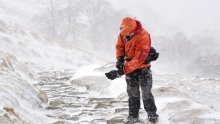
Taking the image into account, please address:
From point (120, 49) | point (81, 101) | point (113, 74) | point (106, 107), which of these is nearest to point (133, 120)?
point (113, 74)

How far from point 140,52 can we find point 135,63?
0.24 meters

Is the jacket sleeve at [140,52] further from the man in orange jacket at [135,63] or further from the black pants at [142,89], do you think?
the black pants at [142,89]

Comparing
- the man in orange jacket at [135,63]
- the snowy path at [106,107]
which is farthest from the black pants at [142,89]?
the snowy path at [106,107]

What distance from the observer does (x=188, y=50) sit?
7194cm

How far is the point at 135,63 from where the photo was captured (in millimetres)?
6902

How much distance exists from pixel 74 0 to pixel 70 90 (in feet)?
212

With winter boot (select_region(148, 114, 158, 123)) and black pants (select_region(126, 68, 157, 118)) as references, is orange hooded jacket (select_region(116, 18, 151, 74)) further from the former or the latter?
winter boot (select_region(148, 114, 158, 123))

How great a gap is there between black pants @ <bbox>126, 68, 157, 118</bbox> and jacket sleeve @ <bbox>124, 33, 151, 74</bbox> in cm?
20

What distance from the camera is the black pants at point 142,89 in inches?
280

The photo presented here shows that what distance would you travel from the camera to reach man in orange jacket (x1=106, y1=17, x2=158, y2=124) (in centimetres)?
688

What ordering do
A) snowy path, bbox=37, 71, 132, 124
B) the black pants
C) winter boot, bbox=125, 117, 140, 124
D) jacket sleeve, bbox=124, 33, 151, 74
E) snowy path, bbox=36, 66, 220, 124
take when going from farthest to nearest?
1. snowy path, bbox=37, 71, 132, 124
2. snowy path, bbox=36, 66, 220, 124
3. winter boot, bbox=125, 117, 140, 124
4. the black pants
5. jacket sleeve, bbox=124, 33, 151, 74

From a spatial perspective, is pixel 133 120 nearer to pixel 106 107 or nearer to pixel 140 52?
pixel 140 52

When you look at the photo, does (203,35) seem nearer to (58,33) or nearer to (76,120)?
(58,33)

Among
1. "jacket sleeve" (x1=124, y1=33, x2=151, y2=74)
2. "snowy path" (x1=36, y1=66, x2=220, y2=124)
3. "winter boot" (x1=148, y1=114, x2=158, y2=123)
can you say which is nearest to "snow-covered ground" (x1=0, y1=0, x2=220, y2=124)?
"snowy path" (x1=36, y1=66, x2=220, y2=124)
